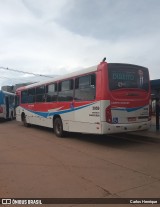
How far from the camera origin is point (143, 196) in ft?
16.9

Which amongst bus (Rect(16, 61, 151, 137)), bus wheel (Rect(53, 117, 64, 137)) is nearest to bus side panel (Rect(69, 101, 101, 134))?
bus (Rect(16, 61, 151, 137))

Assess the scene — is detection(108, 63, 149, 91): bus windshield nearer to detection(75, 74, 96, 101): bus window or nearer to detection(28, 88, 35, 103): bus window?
detection(75, 74, 96, 101): bus window

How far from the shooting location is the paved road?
5473mm

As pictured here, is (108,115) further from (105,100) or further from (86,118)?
(86,118)

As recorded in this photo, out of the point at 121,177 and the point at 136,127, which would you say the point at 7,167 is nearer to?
the point at 121,177

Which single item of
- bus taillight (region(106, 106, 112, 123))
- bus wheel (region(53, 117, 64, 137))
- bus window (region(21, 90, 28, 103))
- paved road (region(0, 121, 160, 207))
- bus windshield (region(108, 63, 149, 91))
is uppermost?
bus windshield (region(108, 63, 149, 91))

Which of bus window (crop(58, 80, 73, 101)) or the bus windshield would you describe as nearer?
the bus windshield

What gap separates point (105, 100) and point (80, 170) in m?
3.65

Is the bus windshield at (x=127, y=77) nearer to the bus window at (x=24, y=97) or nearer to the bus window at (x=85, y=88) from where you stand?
the bus window at (x=85, y=88)

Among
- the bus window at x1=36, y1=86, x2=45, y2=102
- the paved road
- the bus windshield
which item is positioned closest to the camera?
the paved road

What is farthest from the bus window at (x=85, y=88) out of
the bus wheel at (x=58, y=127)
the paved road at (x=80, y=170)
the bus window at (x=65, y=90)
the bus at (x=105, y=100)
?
the bus wheel at (x=58, y=127)

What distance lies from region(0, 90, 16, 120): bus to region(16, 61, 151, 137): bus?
1183 cm

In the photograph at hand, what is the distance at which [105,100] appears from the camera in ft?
33.2

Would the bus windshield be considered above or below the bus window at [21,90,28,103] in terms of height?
above
